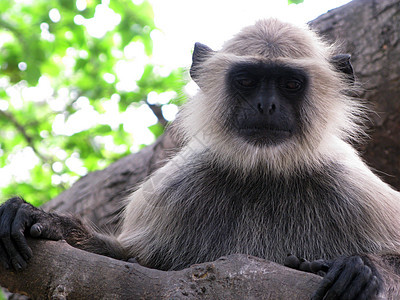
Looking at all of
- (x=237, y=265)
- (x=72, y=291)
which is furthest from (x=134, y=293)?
(x=237, y=265)

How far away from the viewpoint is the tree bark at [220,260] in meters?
2.72

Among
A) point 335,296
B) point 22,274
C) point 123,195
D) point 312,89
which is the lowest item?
point 123,195

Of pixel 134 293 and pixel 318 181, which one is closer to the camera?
pixel 134 293

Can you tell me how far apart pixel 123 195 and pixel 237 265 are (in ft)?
12.8

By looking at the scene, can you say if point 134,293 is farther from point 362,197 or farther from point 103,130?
point 103,130

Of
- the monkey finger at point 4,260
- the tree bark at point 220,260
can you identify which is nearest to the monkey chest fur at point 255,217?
the tree bark at point 220,260

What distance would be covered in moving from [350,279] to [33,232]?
1.79 metres

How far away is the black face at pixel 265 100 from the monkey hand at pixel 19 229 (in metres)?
1.47

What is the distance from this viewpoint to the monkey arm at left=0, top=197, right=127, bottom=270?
297 cm

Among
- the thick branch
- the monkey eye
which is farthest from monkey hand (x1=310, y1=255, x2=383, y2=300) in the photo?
the monkey eye

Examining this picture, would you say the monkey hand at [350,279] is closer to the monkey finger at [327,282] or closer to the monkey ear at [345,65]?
the monkey finger at [327,282]

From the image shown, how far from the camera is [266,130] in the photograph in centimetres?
387

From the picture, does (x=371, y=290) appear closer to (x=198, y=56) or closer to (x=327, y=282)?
(x=327, y=282)

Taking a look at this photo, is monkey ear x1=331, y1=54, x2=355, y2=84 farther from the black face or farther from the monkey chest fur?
the monkey chest fur
